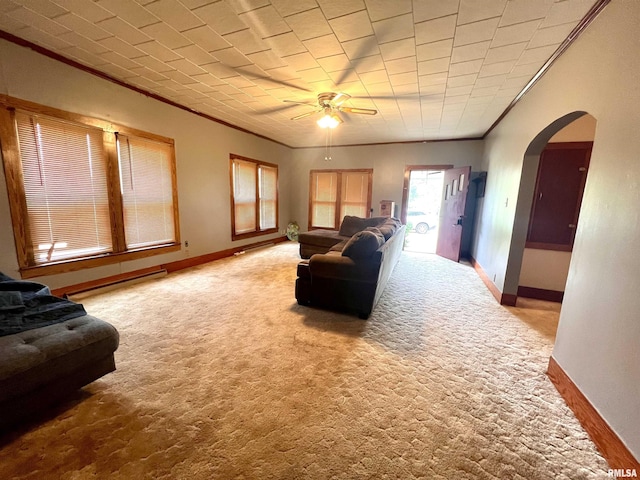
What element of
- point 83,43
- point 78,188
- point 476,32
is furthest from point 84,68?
point 476,32

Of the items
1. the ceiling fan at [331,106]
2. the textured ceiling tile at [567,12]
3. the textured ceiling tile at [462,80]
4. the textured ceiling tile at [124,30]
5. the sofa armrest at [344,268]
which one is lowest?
the sofa armrest at [344,268]

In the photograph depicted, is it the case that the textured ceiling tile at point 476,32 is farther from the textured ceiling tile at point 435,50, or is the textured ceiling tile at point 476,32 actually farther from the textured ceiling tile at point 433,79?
the textured ceiling tile at point 433,79

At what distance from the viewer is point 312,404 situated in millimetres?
1596

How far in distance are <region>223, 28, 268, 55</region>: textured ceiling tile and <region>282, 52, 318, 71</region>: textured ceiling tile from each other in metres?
0.28

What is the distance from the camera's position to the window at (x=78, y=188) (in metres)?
2.61

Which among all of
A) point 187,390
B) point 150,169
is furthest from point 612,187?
point 150,169

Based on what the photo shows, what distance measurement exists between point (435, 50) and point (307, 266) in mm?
2451

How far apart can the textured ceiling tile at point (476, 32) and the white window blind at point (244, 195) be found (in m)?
4.30

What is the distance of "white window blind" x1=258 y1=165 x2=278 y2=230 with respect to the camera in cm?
633

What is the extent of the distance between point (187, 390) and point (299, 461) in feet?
2.92

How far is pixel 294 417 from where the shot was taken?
1.50 meters

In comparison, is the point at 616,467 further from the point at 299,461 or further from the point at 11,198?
the point at 11,198

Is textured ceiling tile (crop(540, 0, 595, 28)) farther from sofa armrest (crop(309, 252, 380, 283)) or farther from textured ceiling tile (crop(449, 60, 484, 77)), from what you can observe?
sofa armrest (crop(309, 252, 380, 283))

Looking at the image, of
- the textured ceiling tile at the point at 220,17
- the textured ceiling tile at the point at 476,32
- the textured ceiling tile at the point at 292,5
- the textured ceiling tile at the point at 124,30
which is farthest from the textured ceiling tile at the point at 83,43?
the textured ceiling tile at the point at 476,32
